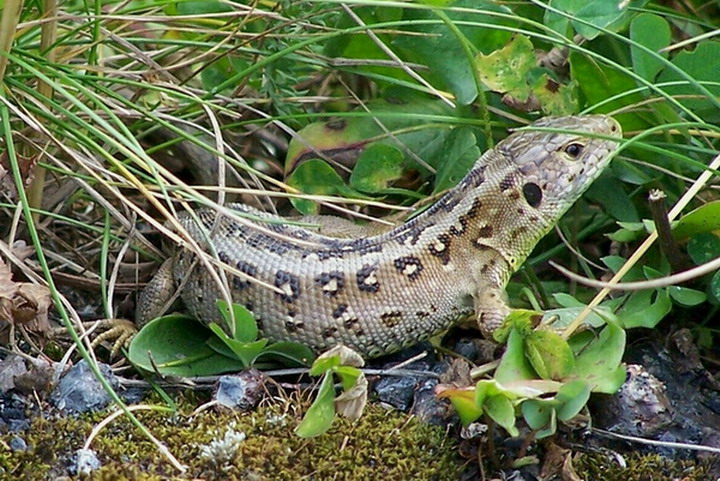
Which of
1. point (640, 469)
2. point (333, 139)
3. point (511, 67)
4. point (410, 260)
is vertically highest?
point (511, 67)

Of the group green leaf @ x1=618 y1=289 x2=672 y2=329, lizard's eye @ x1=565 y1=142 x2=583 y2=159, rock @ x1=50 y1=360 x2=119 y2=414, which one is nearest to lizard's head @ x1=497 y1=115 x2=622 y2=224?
lizard's eye @ x1=565 y1=142 x2=583 y2=159

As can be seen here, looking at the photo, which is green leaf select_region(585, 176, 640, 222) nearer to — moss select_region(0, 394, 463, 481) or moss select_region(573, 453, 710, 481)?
moss select_region(573, 453, 710, 481)

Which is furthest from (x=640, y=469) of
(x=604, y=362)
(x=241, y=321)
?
(x=241, y=321)

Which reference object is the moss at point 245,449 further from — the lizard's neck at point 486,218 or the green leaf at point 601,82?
the green leaf at point 601,82

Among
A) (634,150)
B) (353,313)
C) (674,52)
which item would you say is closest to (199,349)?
(353,313)

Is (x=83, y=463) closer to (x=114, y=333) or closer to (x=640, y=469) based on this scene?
(x=114, y=333)

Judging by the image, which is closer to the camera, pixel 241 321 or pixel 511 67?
pixel 241 321

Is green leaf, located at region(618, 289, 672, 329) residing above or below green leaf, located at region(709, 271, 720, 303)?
below
